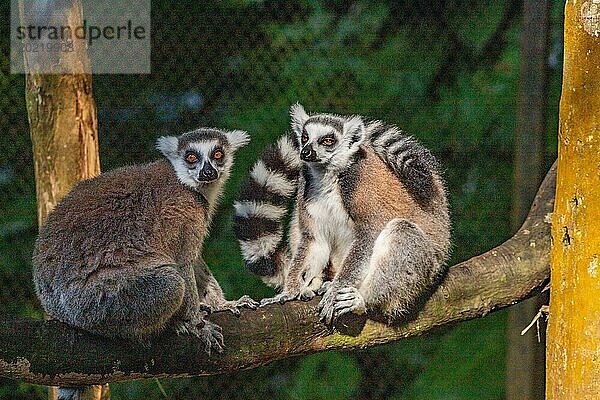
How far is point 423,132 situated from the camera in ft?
13.0

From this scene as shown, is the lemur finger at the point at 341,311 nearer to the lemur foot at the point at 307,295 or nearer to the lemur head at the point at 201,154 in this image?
the lemur foot at the point at 307,295

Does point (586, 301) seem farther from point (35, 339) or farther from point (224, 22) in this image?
point (224, 22)

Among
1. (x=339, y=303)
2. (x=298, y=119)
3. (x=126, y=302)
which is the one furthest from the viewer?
(x=298, y=119)

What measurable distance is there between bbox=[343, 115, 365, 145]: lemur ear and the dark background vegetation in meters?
0.86

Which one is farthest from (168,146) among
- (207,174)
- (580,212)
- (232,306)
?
(580,212)

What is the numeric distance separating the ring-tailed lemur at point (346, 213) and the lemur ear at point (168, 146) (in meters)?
0.31

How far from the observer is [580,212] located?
2.08 meters


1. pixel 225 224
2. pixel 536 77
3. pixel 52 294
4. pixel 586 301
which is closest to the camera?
pixel 586 301

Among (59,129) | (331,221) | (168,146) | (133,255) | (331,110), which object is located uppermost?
(331,110)

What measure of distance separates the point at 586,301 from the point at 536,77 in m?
1.77

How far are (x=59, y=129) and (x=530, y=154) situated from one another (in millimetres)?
2052

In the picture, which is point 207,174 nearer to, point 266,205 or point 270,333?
point 266,205

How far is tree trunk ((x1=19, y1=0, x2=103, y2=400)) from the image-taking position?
3168 mm

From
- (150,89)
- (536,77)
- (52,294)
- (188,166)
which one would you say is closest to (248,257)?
(188,166)
